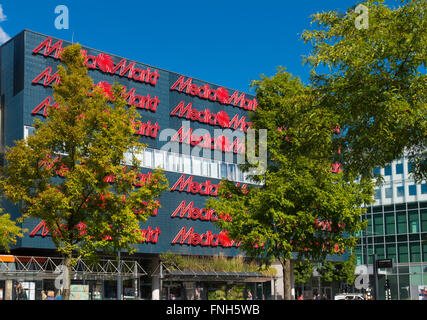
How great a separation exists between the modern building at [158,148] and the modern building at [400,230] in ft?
98.2

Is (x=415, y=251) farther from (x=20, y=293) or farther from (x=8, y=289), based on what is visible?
(x=20, y=293)

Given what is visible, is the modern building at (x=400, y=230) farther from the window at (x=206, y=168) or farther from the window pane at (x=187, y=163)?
the window pane at (x=187, y=163)

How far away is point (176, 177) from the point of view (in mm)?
52656

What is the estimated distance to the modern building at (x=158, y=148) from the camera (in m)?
44.5

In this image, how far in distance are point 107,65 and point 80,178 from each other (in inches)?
1081

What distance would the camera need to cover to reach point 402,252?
8300 cm

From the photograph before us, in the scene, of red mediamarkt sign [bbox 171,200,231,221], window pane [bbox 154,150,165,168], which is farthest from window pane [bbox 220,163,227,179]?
window pane [bbox 154,150,165,168]

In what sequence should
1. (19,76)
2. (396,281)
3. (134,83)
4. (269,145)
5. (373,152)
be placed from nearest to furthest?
(373,152)
(269,145)
(19,76)
(134,83)
(396,281)

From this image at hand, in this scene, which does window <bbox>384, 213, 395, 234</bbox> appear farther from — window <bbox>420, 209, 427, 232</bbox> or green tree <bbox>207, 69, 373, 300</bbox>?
green tree <bbox>207, 69, 373, 300</bbox>

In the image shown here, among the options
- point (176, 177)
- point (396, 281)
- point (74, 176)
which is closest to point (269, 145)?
point (74, 176)

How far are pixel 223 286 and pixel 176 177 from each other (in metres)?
11.8

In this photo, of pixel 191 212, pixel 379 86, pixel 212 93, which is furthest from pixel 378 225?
pixel 379 86

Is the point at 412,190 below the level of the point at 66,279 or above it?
above

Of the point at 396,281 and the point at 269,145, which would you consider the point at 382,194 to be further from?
the point at 269,145
